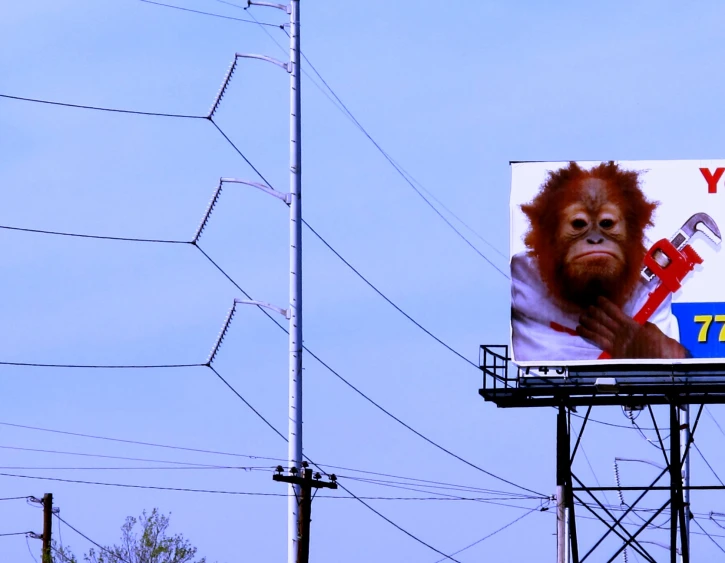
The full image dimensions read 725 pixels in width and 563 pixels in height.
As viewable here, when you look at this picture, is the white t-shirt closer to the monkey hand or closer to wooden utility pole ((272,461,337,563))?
the monkey hand

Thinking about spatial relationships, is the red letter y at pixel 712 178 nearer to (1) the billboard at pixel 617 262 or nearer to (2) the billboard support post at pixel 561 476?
(1) the billboard at pixel 617 262

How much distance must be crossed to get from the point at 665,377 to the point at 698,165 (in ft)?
16.6

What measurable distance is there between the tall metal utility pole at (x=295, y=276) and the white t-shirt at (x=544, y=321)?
673 cm

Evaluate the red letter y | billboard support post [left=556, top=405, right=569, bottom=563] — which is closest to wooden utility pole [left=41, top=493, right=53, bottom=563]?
billboard support post [left=556, top=405, right=569, bottom=563]

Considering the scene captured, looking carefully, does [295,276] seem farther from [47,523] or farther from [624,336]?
[47,523]

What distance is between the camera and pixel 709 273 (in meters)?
36.8

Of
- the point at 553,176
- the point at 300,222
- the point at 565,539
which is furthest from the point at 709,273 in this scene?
the point at 300,222

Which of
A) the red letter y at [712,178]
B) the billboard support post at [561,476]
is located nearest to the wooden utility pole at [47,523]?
the billboard support post at [561,476]

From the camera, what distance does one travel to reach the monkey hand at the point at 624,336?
1441 inches

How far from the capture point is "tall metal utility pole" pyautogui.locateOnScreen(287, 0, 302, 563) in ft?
97.8

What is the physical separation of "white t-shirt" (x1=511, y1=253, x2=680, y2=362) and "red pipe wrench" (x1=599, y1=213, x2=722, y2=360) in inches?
6.3

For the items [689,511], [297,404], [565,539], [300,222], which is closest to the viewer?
[297,404]

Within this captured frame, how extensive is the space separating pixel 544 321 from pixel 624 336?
1.89m

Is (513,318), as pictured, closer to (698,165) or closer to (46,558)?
(698,165)
